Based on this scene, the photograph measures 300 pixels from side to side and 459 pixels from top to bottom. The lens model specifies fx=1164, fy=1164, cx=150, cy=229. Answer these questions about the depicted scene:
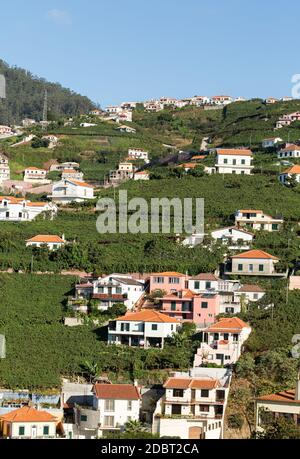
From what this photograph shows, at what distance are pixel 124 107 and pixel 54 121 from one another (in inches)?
528

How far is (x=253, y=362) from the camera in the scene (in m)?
40.2

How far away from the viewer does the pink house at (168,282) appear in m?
47.2

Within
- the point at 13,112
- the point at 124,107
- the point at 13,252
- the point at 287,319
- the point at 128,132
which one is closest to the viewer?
the point at 287,319

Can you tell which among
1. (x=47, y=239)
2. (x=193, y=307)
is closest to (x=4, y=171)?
(x=47, y=239)

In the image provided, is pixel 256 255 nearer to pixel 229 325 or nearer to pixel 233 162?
pixel 229 325

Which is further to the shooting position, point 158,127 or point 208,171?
point 158,127

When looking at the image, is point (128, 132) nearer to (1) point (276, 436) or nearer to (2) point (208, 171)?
(2) point (208, 171)

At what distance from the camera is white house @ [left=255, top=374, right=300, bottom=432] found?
35281 millimetres

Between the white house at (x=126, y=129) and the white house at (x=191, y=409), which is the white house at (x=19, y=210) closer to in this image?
the white house at (x=191, y=409)

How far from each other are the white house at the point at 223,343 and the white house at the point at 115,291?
16.3ft

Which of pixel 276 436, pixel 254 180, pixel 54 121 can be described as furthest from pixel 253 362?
pixel 54 121

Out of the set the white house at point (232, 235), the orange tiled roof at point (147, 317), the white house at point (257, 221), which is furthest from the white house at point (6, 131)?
the orange tiled roof at point (147, 317)

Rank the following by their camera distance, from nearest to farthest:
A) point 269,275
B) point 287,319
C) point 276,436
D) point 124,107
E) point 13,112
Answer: point 276,436
point 287,319
point 269,275
point 124,107
point 13,112

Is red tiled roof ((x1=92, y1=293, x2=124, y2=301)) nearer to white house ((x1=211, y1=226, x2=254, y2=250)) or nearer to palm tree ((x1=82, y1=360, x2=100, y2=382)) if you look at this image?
palm tree ((x1=82, y1=360, x2=100, y2=382))
